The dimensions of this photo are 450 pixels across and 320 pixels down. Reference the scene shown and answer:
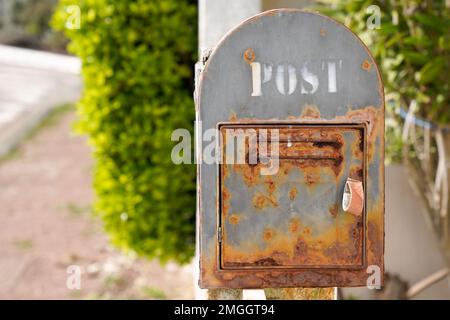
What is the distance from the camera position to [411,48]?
355cm

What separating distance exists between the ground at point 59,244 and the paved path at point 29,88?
0.88 metres

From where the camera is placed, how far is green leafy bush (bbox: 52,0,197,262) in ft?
13.4

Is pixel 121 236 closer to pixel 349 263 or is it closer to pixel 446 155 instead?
pixel 446 155

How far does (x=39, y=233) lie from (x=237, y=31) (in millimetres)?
4254

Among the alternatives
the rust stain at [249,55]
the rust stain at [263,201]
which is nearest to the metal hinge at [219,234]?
the rust stain at [263,201]

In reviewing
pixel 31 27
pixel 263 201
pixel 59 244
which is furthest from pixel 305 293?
pixel 31 27

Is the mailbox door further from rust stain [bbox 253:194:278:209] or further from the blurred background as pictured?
the blurred background

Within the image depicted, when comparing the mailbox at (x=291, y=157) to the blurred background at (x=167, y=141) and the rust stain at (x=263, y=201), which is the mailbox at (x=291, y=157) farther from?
the blurred background at (x=167, y=141)

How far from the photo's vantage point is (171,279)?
16.3 feet

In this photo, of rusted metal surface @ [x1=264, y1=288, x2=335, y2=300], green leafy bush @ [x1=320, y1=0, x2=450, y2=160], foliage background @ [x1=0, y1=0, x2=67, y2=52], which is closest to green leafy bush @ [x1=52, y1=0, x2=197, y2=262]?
green leafy bush @ [x1=320, y1=0, x2=450, y2=160]

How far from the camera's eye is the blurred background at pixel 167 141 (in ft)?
11.6

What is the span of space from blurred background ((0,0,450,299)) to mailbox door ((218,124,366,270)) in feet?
3.49

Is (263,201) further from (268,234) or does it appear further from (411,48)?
(411,48)
